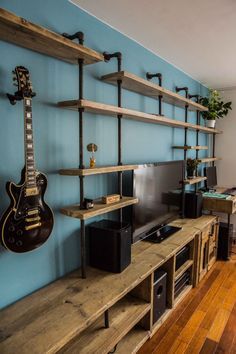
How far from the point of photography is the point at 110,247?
1663 millimetres

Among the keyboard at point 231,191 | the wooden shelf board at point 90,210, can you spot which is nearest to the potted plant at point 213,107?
the keyboard at point 231,191

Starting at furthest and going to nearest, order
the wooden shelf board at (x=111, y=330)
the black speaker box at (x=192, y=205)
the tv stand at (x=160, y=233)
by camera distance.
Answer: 1. the black speaker box at (x=192, y=205)
2. the tv stand at (x=160, y=233)
3. the wooden shelf board at (x=111, y=330)

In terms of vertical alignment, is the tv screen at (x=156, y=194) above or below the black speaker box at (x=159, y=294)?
above

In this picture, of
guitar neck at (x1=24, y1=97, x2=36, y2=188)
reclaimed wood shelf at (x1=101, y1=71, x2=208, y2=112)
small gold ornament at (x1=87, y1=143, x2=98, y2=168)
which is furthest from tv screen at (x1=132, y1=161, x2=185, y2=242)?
guitar neck at (x1=24, y1=97, x2=36, y2=188)

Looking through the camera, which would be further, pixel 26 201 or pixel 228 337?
pixel 228 337

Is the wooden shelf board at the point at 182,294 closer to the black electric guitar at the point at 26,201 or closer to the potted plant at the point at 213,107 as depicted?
the black electric guitar at the point at 26,201

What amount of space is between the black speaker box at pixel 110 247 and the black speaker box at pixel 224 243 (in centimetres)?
202

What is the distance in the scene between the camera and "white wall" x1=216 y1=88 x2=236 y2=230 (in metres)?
3.97

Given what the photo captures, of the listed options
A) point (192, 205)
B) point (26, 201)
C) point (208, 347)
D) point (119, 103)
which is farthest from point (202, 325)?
point (119, 103)

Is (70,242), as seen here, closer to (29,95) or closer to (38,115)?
(38,115)

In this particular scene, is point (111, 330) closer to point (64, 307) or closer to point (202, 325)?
point (64, 307)

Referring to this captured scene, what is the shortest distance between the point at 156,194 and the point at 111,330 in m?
1.19

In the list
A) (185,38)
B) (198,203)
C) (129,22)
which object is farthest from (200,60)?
(198,203)

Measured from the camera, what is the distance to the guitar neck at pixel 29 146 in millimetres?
1265
